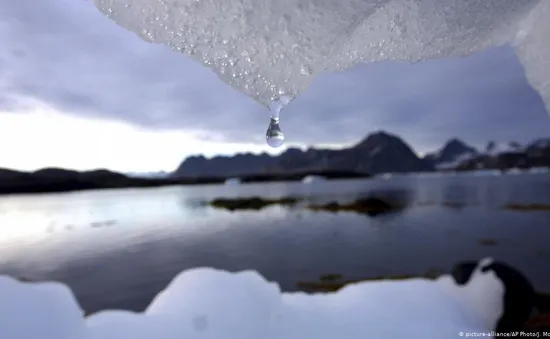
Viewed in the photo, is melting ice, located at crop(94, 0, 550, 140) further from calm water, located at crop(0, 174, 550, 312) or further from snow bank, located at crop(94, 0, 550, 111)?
calm water, located at crop(0, 174, 550, 312)

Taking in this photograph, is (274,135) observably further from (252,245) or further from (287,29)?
(252,245)

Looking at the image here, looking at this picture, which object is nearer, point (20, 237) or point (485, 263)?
point (485, 263)

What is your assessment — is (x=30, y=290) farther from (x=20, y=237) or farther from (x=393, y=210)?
(x=393, y=210)

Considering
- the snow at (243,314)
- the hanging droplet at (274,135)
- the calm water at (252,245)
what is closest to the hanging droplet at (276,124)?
the hanging droplet at (274,135)

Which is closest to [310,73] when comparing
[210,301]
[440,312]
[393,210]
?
[210,301]

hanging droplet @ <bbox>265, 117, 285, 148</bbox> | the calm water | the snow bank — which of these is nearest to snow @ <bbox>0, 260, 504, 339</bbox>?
hanging droplet @ <bbox>265, 117, 285, 148</bbox>

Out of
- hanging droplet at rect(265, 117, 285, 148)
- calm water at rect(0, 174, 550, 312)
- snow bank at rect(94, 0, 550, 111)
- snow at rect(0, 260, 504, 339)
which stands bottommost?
calm water at rect(0, 174, 550, 312)
